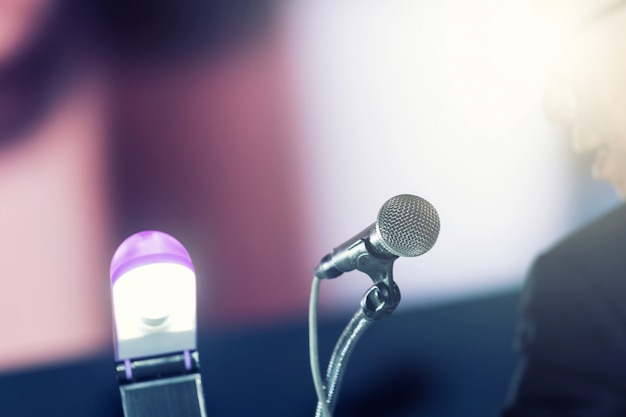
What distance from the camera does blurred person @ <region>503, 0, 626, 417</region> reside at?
69.9 inches

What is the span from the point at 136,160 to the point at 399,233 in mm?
751

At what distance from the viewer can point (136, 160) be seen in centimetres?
157

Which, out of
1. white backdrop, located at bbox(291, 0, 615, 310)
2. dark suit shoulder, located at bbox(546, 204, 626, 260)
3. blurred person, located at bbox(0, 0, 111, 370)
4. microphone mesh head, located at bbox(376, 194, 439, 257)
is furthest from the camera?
dark suit shoulder, located at bbox(546, 204, 626, 260)

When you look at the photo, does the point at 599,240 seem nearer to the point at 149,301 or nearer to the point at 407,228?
the point at 407,228

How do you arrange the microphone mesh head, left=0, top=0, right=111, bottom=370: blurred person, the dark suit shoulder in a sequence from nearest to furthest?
the microphone mesh head → left=0, top=0, right=111, bottom=370: blurred person → the dark suit shoulder

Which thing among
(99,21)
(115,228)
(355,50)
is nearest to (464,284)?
(355,50)

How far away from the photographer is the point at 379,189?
178cm

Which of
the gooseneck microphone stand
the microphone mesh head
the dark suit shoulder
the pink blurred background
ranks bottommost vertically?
the gooseneck microphone stand

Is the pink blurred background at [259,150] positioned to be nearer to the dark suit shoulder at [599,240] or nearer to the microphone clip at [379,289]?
the dark suit shoulder at [599,240]

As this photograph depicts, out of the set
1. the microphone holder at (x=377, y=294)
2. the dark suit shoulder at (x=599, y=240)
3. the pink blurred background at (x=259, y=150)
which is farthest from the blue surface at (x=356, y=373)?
the microphone holder at (x=377, y=294)

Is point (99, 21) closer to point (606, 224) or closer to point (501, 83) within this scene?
point (501, 83)

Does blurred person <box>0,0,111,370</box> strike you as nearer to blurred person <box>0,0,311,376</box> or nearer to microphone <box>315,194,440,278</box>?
blurred person <box>0,0,311,376</box>

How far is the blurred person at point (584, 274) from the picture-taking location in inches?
69.9

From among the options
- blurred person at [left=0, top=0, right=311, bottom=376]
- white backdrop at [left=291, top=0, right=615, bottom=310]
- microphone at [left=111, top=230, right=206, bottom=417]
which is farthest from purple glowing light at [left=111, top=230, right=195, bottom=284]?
white backdrop at [left=291, top=0, right=615, bottom=310]
